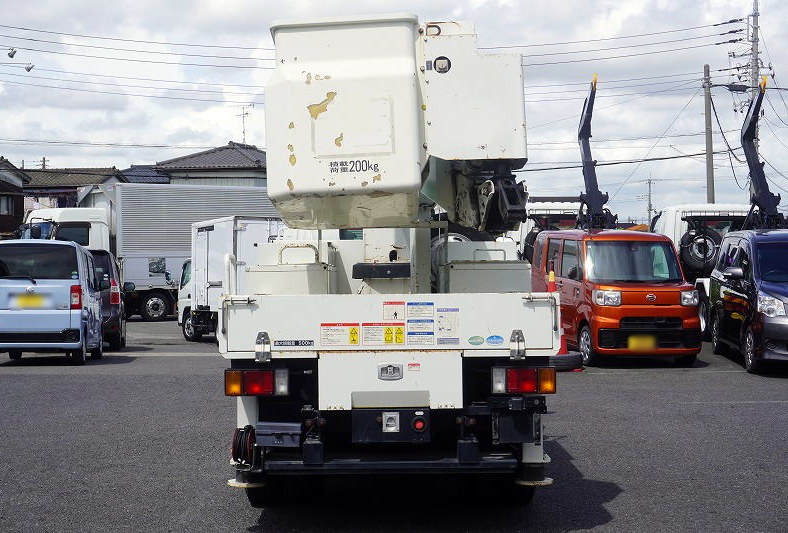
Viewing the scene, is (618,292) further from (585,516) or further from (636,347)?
(585,516)

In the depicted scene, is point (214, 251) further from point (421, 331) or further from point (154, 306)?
point (421, 331)

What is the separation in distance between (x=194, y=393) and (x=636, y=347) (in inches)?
261

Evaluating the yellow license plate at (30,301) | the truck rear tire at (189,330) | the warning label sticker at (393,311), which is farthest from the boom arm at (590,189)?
the warning label sticker at (393,311)

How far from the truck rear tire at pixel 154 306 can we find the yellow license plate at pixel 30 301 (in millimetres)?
15468

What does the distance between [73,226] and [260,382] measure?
2323 centimetres

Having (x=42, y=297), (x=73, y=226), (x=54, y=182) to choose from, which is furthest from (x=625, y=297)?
(x=54, y=182)

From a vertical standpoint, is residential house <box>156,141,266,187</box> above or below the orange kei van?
above

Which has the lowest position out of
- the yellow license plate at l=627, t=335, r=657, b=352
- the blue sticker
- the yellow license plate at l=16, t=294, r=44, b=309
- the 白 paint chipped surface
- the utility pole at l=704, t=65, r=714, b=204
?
the yellow license plate at l=627, t=335, r=657, b=352

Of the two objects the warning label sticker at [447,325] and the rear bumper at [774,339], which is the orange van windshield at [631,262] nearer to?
the rear bumper at [774,339]

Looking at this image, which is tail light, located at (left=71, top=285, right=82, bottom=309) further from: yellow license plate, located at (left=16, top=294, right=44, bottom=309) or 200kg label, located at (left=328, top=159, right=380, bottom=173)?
200kg label, located at (left=328, top=159, right=380, bottom=173)

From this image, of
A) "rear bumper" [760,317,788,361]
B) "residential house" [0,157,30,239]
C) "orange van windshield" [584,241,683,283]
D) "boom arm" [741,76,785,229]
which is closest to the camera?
"rear bumper" [760,317,788,361]

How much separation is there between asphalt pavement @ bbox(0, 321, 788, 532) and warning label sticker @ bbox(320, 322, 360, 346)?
124cm

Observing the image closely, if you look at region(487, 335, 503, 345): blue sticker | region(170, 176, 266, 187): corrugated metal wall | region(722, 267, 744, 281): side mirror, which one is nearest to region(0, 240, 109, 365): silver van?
region(722, 267, 744, 281): side mirror

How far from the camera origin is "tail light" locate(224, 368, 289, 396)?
6.29 m
